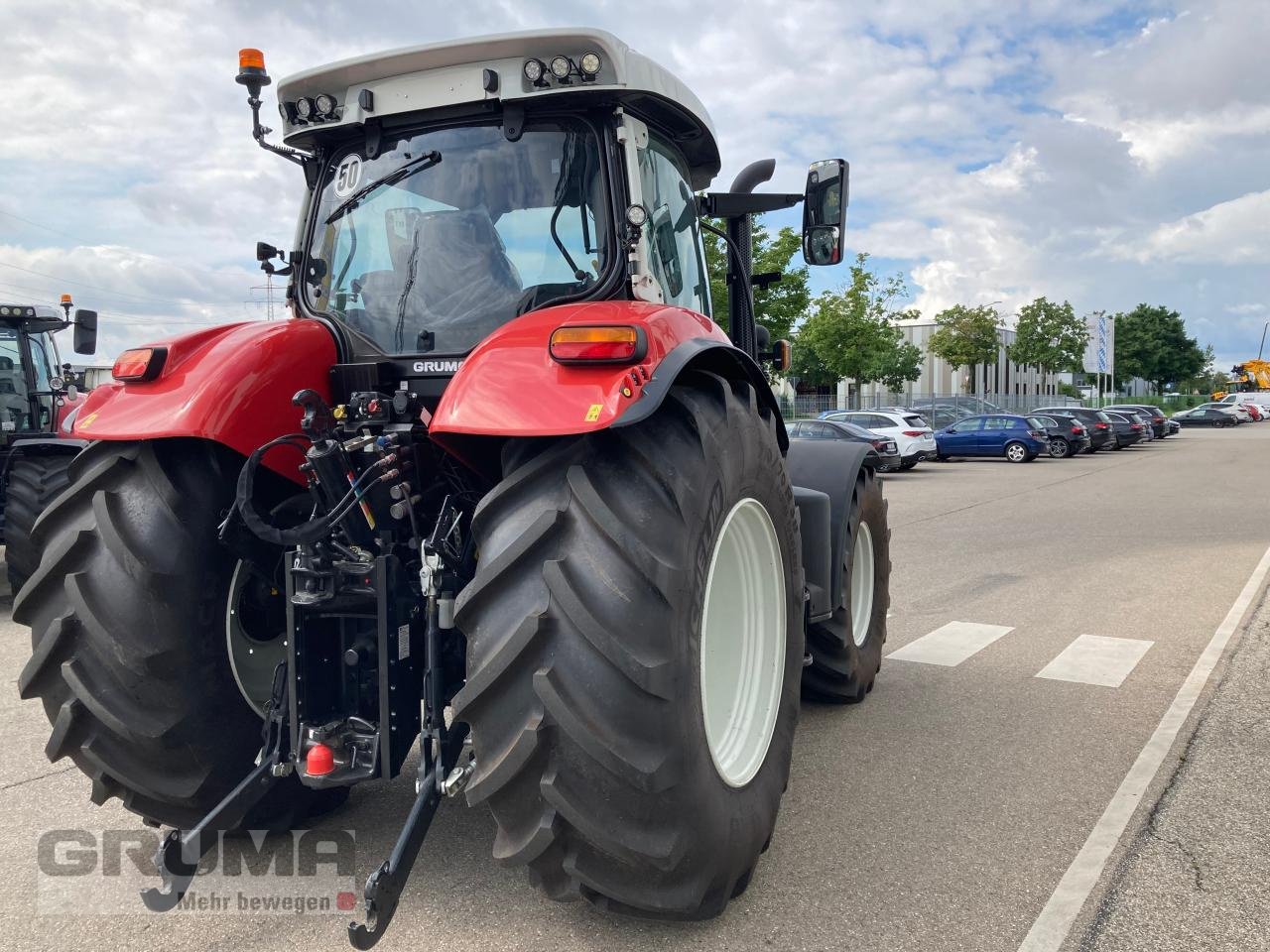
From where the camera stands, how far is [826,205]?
4.28 metres

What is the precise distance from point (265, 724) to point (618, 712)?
4.21 feet

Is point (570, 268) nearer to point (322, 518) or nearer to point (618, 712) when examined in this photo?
point (322, 518)

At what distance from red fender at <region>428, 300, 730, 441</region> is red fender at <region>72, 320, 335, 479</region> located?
721mm

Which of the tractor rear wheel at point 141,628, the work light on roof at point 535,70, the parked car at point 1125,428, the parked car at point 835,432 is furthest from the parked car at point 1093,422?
the tractor rear wheel at point 141,628

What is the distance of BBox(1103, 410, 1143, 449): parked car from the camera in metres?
33.9

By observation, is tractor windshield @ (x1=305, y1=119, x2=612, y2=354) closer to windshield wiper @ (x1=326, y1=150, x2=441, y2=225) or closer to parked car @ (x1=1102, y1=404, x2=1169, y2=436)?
windshield wiper @ (x1=326, y1=150, x2=441, y2=225)

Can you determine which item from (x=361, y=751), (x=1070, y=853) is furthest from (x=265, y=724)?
(x=1070, y=853)

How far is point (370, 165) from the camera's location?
141 inches

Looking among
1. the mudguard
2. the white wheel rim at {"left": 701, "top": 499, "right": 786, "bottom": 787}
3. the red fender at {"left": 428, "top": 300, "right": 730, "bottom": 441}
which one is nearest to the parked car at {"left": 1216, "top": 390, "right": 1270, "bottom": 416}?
the mudguard

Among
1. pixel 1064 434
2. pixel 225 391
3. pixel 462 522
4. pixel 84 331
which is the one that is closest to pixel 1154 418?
pixel 1064 434

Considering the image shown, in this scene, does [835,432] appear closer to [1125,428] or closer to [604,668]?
[1125,428]

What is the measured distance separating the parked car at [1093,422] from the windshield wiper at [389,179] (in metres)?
30.4

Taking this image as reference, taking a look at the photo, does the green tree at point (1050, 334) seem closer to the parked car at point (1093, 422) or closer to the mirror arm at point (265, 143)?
the parked car at point (1093, 422)

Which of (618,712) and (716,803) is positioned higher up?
(618,712)
